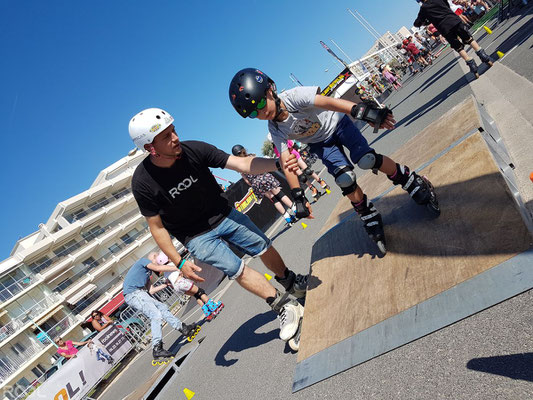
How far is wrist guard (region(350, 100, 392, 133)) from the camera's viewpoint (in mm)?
2730

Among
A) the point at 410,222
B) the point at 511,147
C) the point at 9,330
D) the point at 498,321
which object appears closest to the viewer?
the point at 498,321

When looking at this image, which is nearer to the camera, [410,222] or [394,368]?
[394,368]

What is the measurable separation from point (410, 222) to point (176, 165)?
6.98 feet

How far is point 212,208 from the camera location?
3.47m

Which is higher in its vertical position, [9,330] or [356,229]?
[9,330]

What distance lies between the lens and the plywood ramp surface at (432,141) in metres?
3.24

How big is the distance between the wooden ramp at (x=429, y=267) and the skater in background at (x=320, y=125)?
33 cm

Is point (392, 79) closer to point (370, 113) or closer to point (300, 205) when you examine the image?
point (370, 113)

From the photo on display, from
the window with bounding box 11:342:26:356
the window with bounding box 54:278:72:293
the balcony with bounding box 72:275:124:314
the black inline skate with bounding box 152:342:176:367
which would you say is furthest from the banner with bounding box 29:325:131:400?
the window with bounding box 54:278:72:293

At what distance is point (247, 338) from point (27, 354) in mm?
35807

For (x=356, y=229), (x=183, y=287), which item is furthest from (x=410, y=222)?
(x=183, y=287)

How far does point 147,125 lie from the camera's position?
3113mm

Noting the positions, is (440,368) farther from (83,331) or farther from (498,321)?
(83,331)

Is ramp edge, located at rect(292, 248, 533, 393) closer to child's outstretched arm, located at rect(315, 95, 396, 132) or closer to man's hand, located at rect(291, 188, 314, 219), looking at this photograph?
man's hand, located at rect(291, 188, 314, 219)
